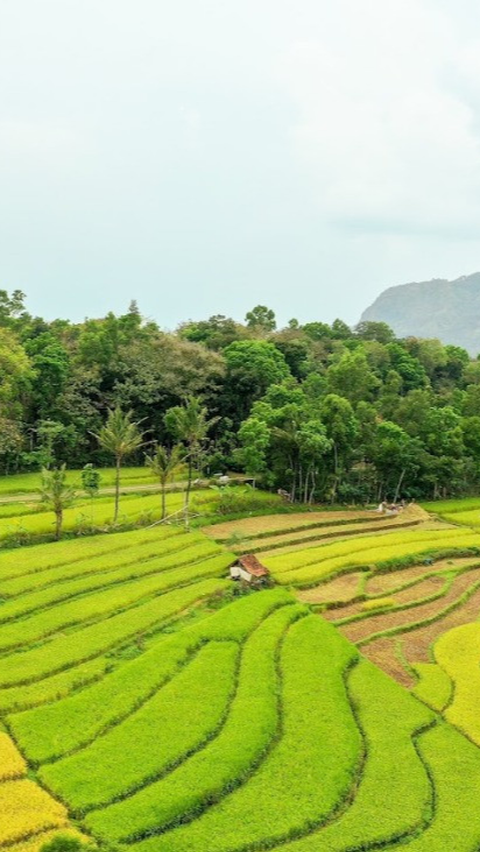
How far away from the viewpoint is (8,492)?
37344 millimetres

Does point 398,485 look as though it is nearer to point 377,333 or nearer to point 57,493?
point 57,493

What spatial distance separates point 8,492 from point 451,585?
23.6 m

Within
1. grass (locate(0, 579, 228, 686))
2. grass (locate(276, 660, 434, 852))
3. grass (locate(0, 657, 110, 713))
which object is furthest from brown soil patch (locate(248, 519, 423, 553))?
grass (locate(0, 657, 110, 713))

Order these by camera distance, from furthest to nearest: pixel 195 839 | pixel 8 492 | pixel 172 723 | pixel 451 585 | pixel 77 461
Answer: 1. pixel 77 461
2. pixel 8 492
3. pixel 451 585
4. pixel 172 723
5. pixel 195 839

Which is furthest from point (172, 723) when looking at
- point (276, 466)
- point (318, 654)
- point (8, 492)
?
point (276, 466)

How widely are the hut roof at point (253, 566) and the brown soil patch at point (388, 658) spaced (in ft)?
18.6

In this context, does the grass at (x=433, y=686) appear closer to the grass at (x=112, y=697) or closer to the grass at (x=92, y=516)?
the grass at (x=112, y=697)

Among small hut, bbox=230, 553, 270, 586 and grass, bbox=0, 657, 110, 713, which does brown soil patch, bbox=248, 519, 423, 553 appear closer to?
small hut, bbox=230, 553, 270, 586

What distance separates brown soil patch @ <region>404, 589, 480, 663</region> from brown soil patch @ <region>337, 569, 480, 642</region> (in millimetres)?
509

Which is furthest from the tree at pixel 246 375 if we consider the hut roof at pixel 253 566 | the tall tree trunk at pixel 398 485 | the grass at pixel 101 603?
the hut roof at pixel 253 566

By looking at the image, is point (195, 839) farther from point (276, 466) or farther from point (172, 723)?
point (276, 466)

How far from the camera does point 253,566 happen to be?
92.8 ft

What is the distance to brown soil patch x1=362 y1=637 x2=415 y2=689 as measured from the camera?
21.5m

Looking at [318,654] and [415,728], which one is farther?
[318,654]
